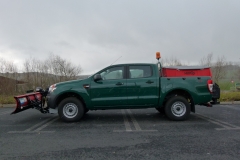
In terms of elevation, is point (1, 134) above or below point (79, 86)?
below

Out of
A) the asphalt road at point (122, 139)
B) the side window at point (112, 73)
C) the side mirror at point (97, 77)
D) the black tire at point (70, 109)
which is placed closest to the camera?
the asphalt road at point (122, 139)

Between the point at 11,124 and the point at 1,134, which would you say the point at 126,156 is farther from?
the point at 11,124

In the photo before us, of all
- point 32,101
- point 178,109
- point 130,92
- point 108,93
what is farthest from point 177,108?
point 32,101

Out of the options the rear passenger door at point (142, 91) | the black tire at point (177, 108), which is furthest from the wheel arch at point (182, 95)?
the rear passenger door at point (142, 91)

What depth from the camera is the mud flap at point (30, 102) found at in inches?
255

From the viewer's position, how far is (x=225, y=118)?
6.82 metres

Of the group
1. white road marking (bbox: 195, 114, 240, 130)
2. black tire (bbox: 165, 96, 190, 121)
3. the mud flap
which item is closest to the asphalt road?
white road marking (bbox: 195, 114, 240, 130)

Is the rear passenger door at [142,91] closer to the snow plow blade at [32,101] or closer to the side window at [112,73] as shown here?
the side window at [112,73]

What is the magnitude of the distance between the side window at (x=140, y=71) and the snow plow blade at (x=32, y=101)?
124 inches

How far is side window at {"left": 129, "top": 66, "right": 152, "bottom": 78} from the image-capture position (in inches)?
256

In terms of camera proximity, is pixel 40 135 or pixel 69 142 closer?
pixel 69 142

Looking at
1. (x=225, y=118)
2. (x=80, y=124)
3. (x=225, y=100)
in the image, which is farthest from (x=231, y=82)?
(x=80, y=124)

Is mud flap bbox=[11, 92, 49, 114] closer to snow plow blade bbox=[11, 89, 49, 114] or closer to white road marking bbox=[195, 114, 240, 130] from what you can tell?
snow plow blade bbox=[11, 89, 49, 114]

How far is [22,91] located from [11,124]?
35.4 ft
